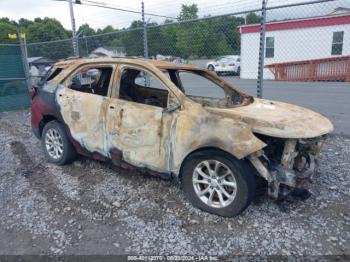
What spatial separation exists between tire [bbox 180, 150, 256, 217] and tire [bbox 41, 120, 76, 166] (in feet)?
6.89

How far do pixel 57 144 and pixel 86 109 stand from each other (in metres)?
1.02

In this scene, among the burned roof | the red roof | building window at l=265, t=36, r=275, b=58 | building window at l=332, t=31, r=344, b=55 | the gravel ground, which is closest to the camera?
the gravel ground

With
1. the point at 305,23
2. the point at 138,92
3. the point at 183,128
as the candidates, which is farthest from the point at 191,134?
the point at 305,23

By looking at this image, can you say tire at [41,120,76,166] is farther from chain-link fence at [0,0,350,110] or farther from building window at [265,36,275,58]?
building window at [265,36,275,58]

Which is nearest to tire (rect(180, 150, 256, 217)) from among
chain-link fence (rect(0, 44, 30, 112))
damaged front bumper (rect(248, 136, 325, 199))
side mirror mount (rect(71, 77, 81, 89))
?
damaged front bumper (rect(248, 136, 325, 199))

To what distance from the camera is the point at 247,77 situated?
1866cm

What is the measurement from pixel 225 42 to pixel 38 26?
194 feet

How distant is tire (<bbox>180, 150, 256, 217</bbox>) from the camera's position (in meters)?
3.22

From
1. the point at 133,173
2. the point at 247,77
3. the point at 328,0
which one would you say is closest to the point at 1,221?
the point at 133,173

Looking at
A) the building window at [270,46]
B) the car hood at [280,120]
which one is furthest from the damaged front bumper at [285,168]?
the building window at [270,46]

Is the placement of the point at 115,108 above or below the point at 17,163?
above

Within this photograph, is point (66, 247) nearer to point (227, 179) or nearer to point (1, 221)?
point (1, 221)

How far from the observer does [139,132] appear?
3844mm

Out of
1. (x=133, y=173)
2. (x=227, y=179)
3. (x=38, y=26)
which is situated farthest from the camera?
(x=38, y=26)
